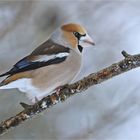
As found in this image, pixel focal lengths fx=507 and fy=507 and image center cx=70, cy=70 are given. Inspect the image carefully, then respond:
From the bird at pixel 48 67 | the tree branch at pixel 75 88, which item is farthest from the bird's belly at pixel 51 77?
the tree branch at pixel 75 88

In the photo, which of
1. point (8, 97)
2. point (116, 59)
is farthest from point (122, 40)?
point (8, 97)

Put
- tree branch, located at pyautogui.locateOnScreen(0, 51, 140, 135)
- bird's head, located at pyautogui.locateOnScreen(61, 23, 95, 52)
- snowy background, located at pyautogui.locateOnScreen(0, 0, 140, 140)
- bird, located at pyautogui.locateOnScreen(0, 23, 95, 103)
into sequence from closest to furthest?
tree branch, located at pyautogui.locateOnScreen(0, 51, 140, 135) < bird, located at pyautogui.locateOnScreen(0, 23, 95, 103) < bird's head, located at pyautogui.locateOnScreen(61, 23, 95, 52) < snowy background, located at pyautogui.locateOnScreen(0, 0, 140, 140)

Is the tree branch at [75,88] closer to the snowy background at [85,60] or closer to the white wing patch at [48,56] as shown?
the white wing patch at [48,56]

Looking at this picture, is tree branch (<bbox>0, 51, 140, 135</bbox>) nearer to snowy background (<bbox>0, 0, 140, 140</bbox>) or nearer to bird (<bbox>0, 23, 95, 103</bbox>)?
bird (<bbox>0, 23, 95, 103</bbox>)

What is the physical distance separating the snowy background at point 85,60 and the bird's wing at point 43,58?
60cm

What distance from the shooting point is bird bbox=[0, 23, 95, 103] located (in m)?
1.42

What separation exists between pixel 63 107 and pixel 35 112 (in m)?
1.42

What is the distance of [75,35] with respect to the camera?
1.57 meters

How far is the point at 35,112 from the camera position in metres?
1.21

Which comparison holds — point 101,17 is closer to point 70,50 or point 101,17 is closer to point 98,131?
point 98,131

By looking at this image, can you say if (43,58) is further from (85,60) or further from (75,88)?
(85,60)

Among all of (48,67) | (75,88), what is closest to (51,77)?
(48,67)

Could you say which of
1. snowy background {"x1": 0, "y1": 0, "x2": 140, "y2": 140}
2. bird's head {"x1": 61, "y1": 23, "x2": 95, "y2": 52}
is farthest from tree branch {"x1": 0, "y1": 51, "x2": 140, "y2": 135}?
snowy background {"x1": 0, "y1": 0, "x2": 140, "y2": 140}

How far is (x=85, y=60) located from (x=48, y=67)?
104cm
